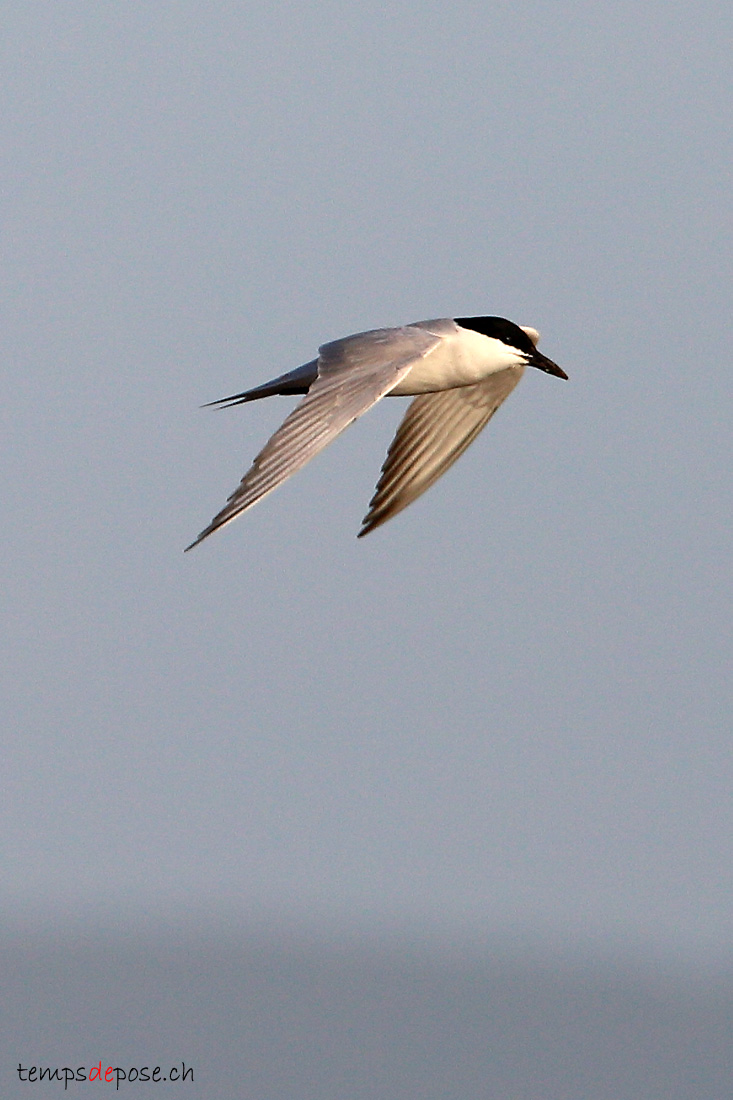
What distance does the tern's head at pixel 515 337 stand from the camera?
52.2 feet

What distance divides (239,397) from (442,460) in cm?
212

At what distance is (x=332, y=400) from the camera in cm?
1316

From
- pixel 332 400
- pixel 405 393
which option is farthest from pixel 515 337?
pixel 332 400

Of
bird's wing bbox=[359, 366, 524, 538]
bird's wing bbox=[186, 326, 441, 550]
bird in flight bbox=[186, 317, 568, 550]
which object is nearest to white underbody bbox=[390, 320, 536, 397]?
bird in flight bbox=[186, 317, 568, 550]

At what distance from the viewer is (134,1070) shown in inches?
563

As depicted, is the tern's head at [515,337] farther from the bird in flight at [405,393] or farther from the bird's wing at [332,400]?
the bird's wing at [332,400]

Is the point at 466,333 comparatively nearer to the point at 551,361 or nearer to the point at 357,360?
the point at 551,361

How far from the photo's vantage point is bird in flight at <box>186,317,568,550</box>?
1258 centimetres

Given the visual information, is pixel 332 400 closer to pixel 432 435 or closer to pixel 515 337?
pixel 515 337

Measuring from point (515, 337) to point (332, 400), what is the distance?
10.8 ft

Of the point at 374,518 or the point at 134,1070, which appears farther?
the point at 374,518

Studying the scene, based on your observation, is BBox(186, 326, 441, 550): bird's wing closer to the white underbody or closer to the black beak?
the white underbody

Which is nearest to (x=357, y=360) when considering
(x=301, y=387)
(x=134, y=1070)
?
(x=301, y=387)

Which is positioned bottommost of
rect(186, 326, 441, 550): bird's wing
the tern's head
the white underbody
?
rect(186, 326, 441, 550): bird's wing
